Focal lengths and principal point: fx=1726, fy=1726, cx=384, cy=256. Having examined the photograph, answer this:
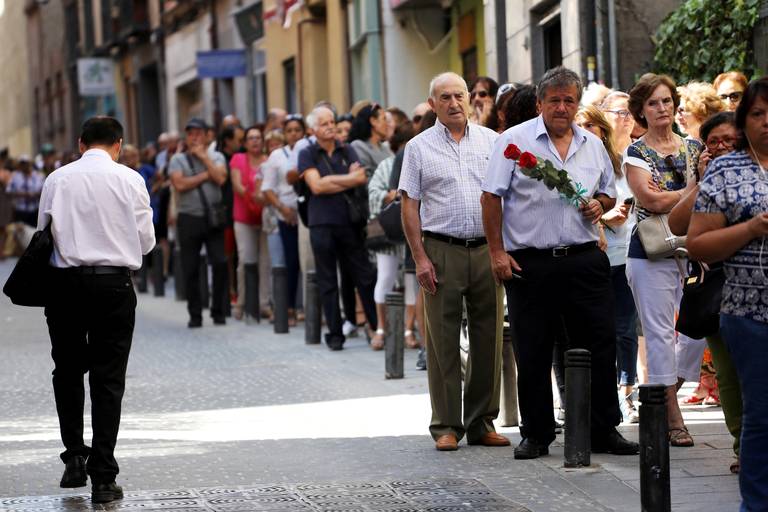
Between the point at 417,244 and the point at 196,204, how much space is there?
28.5 feet

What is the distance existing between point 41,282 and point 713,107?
4.20 metres

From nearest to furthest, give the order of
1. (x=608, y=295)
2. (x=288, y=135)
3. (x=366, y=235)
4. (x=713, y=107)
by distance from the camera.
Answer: (x=608, y=295) → (x=713, y=107) → (x=366, y=235) → (x=288, y=135)

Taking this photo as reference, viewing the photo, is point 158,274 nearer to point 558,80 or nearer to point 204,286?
point 204,286

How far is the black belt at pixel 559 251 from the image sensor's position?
8711mm

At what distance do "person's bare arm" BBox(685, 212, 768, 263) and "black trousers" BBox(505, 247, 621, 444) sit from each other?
2320 mm

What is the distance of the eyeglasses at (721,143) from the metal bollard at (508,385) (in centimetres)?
246

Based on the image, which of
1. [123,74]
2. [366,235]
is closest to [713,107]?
[366,235]

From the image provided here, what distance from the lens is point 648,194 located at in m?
8.86

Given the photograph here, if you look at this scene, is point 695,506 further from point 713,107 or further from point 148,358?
point 148,358

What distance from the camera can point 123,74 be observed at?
1772 inches

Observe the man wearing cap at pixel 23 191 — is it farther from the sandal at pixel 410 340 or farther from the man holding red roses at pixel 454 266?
the man holding red roses at pixel 454 266

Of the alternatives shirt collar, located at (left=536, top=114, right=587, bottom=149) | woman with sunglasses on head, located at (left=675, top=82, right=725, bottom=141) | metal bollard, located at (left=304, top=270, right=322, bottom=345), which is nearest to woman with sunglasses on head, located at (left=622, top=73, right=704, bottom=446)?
shirt collar, located at (left=536, top=114, right=587, bottom=149)

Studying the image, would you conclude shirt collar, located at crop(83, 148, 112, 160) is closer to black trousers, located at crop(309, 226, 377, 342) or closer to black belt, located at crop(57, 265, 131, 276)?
black belt, located at crop(57, 265, 131, 276)

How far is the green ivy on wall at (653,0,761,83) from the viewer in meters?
13.5
